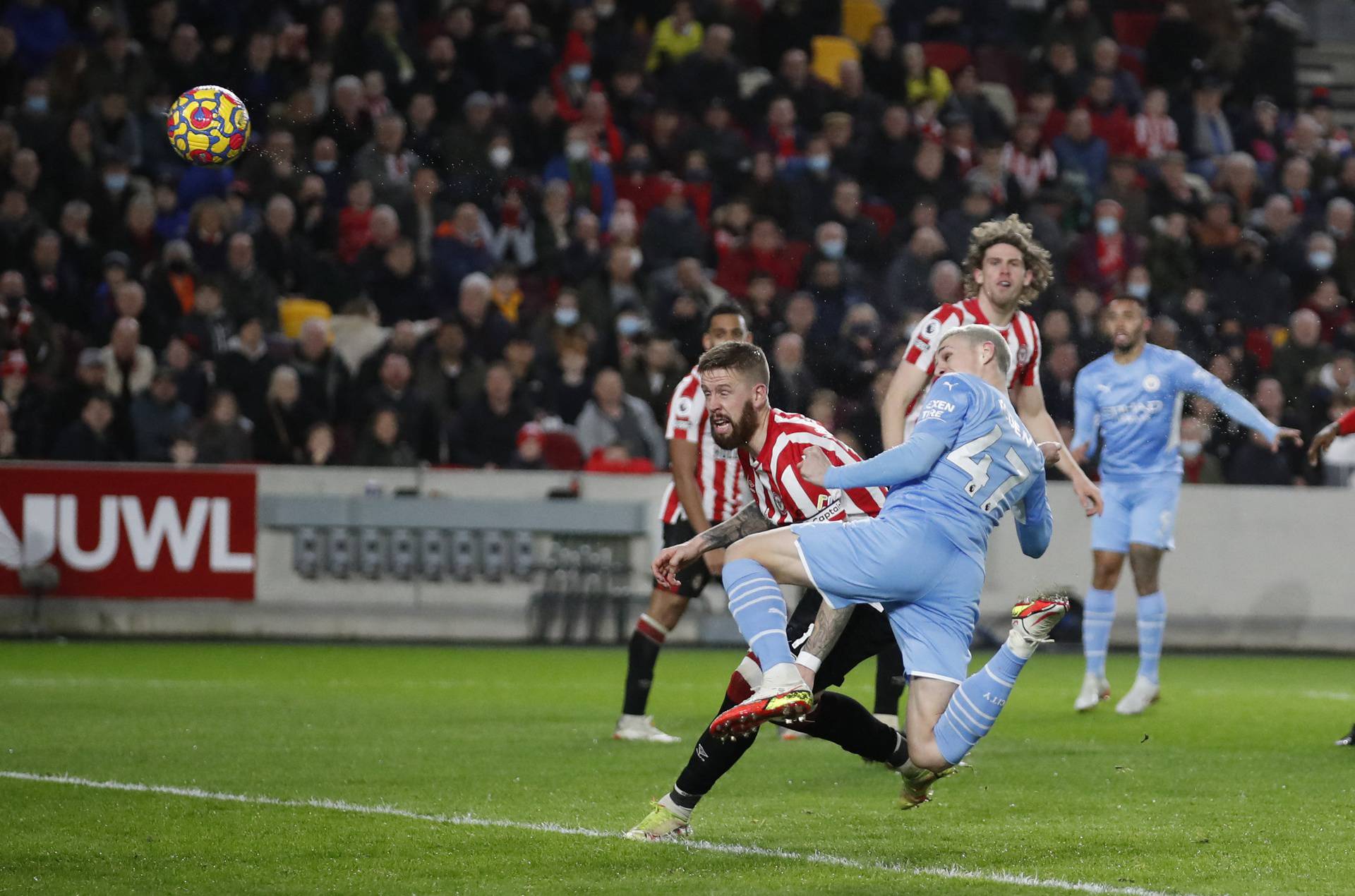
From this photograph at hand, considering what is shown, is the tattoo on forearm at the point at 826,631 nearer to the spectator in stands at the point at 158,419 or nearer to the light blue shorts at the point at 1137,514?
the light blue shorts at the point at 1137,514

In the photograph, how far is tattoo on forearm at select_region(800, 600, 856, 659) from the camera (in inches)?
258

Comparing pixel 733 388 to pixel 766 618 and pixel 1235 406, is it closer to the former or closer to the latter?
pixel 766 618

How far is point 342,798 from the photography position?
723 cm

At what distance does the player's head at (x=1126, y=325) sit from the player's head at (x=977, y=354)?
17.2 ft

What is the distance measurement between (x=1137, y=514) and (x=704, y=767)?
6.16 meters

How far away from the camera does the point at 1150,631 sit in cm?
1149

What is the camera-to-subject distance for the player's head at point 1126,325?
11477 millimetres

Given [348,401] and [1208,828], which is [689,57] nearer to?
[348,401]

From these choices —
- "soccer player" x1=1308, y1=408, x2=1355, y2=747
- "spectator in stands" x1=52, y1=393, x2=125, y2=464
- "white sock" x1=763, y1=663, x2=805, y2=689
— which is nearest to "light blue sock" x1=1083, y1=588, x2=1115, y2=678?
"soccer player" x1=1308, y1=408, x2=1355, y2=747

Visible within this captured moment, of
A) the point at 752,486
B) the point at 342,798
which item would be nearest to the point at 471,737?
the point at 342,798

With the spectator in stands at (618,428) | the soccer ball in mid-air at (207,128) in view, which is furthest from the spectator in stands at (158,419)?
the soccer ball in mid-air at (207,128)

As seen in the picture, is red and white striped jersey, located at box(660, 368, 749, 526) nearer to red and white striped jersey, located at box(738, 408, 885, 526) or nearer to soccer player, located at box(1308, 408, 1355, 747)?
red and white striped jersey, located at box(738, 408, 885, 526)

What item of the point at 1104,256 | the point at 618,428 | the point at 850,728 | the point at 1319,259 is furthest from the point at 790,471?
the point at 1319,259

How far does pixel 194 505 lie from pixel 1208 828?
10.6m
